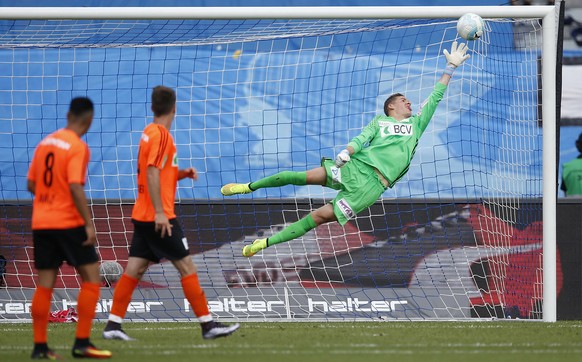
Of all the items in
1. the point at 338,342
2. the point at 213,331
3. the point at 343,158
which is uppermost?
the point at 343,158

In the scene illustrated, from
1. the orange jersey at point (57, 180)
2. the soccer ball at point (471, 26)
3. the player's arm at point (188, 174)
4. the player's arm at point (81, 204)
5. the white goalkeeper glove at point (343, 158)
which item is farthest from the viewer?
the soccer ball at point (471, 26)

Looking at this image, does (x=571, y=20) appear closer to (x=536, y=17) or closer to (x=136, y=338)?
(x=536, y=17)

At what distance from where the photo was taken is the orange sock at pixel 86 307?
21.5 feet

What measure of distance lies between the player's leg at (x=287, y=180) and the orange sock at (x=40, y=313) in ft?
11.4

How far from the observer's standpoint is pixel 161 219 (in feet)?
23.6

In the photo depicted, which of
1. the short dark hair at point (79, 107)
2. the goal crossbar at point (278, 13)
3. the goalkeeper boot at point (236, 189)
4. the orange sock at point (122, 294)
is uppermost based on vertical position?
the goal crossbar at point (278, 13)

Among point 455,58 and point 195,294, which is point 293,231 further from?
point 195,294

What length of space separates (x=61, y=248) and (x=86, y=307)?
42cm

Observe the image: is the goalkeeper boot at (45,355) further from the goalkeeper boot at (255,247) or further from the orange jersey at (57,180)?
the goalkeeper boot at (255,247)

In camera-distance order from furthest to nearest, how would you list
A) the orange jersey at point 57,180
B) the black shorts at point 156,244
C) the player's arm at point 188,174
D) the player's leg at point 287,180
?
the player's leg at point 287,180 → the player's arm at point 188,174 → the black shorts at point 156,244 → the orange jersey at point 57,180

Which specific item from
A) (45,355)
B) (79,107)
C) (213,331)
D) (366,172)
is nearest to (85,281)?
(45,355)

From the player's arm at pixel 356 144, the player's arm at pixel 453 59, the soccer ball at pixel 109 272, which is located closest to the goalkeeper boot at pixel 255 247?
the player's arm at pixel 356 144

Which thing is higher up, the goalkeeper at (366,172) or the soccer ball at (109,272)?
the goalkeeper at (366,172)

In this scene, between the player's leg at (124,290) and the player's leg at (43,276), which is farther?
the player's leg at (124,290)
